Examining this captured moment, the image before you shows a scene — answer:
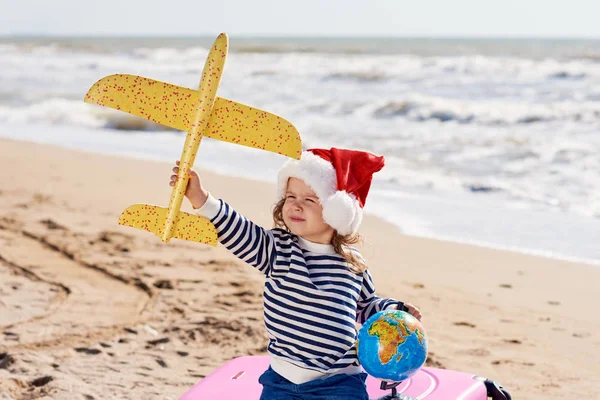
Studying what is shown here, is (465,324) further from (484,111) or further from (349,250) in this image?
(484,111)

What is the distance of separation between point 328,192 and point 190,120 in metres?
0.53

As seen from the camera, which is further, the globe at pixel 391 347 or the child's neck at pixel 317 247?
the child's neck at pixel 317 247

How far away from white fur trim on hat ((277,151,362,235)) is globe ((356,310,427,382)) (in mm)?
358

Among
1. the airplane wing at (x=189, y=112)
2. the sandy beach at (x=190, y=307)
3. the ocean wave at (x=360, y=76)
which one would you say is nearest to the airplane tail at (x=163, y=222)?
the airplane wing at (x=189, y=112)

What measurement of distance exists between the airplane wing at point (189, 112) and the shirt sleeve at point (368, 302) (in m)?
0.59

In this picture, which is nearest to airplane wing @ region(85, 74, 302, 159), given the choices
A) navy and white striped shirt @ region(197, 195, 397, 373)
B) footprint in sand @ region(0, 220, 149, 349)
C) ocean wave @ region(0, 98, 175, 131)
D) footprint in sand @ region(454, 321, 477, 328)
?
navy and white striped shirt @ region(197, 195, 397, 373)

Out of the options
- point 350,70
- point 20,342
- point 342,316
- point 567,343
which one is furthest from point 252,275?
point 350,70

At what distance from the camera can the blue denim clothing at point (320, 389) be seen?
2.61 meters

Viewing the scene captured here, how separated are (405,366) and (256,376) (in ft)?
2.65

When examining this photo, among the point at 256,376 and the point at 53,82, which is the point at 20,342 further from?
the point at 53,82

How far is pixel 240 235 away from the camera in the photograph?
2660mm

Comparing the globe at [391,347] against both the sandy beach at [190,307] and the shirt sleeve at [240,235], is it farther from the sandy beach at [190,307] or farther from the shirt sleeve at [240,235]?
the sandy beach at [190,307]

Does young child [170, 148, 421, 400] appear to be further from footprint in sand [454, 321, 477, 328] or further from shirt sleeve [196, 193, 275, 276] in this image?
footprint in sand [454, 321, 477, 328]

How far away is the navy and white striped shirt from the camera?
2627 mm
